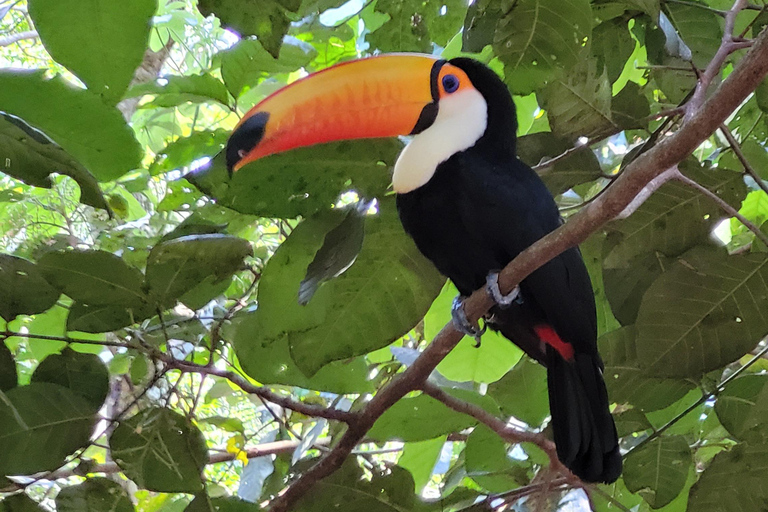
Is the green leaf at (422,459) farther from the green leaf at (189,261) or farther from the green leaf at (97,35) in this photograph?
the green leaf at (97,35)

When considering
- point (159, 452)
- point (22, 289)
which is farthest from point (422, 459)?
point (22, 289)

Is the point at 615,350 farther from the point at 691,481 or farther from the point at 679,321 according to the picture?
the point at 691,481

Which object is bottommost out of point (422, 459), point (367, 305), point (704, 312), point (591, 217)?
point (422, 459)

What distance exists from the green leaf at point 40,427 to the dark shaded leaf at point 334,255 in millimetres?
370

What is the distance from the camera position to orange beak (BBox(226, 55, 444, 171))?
1097 millimetres

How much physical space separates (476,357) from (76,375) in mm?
729

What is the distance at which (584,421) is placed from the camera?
1.10m

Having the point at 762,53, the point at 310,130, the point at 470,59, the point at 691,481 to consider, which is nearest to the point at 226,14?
the point at 310,130

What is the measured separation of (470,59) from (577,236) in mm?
687

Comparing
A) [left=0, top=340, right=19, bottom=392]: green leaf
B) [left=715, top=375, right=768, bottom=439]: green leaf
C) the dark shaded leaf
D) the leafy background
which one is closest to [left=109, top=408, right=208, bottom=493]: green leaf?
the leafy background

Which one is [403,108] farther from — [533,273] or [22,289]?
[22,289]

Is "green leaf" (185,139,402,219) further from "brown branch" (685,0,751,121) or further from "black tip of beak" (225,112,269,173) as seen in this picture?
"brown branch" (685,0,751,121)

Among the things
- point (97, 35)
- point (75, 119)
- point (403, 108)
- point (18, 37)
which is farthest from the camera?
point (18, 37)

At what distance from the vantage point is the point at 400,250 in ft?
3.57
